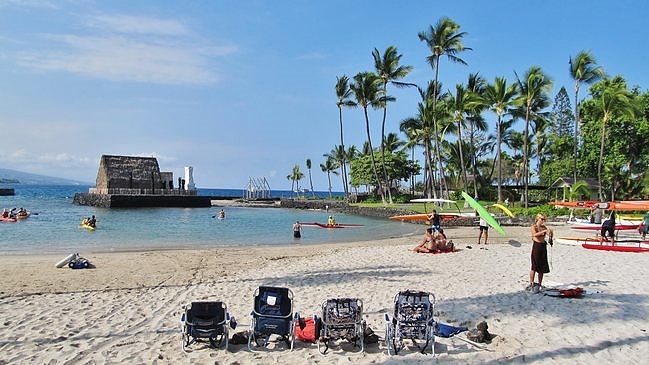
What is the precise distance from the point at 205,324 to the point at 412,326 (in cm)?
268

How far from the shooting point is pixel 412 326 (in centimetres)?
663

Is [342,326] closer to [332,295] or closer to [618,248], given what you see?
[332,295]

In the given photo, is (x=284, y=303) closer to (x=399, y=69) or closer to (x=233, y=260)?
(x=233, y=260)

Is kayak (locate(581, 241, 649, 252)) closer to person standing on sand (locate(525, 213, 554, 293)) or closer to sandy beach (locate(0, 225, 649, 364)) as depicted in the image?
sandy beach (locate(0, 225, 649, 364))

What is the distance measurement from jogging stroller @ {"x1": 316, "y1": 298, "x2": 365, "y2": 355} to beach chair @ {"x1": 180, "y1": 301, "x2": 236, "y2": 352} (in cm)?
127

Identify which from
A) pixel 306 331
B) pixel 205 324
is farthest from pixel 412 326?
pixel 205 324

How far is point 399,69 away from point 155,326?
147ft

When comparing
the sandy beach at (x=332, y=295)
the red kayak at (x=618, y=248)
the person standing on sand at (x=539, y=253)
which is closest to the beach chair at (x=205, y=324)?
the sandy beach at (x=332, y=295)

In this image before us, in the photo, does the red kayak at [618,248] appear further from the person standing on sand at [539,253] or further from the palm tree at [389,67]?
the palm tree at [389,67]

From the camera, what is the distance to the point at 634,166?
43.0 metres

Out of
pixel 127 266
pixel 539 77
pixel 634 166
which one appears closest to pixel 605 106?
pixel 539 77

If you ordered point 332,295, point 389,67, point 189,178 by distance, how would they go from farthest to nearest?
point 189,178 → point 389,67 → point 332,295

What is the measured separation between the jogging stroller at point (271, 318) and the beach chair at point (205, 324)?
35cm

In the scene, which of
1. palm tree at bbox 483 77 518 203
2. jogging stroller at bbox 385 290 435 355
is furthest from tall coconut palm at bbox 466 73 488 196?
jogging stroller at bbox 385 290 435 355
